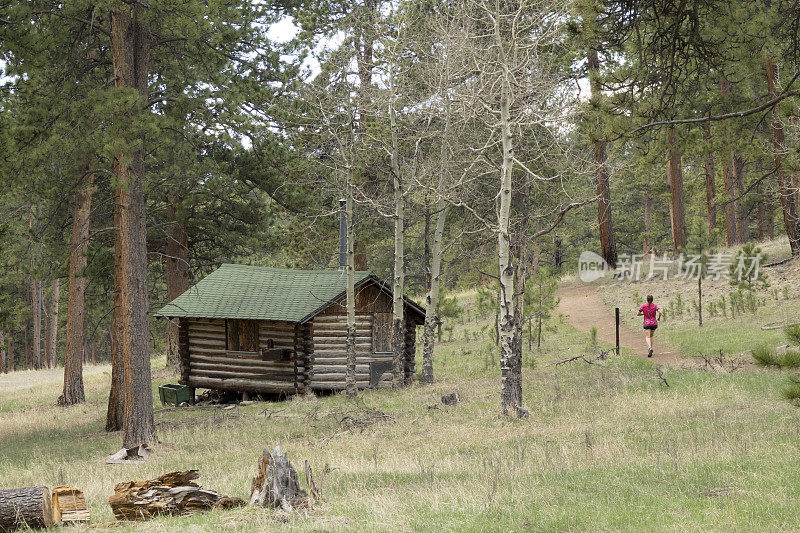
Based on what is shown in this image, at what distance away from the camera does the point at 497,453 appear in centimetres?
1085

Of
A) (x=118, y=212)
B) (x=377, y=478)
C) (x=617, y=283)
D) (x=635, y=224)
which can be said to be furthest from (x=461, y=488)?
(x=635, y=224)

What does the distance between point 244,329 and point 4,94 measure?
11267 mm

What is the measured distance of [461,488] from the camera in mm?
8453

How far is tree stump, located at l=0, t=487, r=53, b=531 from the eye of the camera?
7.59m

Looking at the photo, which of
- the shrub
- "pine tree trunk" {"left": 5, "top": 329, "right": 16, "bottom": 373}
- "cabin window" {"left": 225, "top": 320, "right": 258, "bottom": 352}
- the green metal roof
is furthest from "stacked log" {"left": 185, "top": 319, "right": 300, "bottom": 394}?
"pine tree trunk" {"left": 5, "top": 329, "right": 16, "bottom": 373}

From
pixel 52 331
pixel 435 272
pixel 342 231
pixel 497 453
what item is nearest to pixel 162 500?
pixel 497 453

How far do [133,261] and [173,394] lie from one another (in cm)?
1043

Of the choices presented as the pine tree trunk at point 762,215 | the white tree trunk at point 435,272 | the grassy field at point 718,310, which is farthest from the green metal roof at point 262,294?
the pine tree trunk at point 762,215

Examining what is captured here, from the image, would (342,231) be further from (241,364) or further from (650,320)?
(650,320)

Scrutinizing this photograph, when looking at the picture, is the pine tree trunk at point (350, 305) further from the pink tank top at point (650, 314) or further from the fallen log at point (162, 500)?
the fallen log at point (162, 500)

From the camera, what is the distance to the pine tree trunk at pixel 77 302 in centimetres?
2175

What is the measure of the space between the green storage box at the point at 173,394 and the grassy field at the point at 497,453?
2209 mm

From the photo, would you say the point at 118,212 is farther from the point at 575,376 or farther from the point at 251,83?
the point at 575,376

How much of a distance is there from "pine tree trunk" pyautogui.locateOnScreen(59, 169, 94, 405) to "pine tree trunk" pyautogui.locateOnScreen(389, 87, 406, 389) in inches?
363
